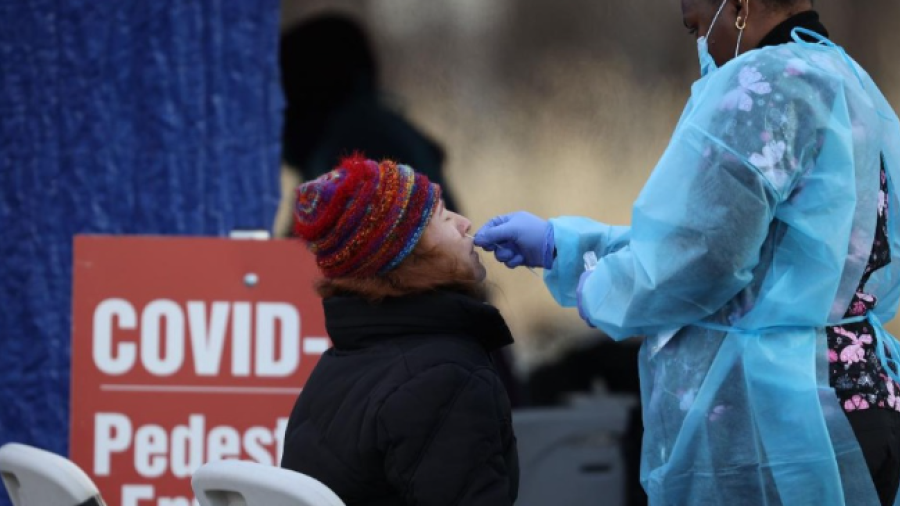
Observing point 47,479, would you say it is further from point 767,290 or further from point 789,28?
A: point 789,28

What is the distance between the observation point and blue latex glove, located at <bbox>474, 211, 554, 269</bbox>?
6.97ft

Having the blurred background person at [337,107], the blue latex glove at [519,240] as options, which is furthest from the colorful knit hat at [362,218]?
the blurred background person at [337,107]

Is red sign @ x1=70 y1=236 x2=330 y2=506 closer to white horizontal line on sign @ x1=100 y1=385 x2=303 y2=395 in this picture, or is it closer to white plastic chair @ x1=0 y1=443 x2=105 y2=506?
white horizontal line on sign @ x1=100 y1=385 x2=303 y2=395

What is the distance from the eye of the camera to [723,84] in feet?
6.01

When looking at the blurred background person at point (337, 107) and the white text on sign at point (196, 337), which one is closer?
the white text on sign at point (196, 337)

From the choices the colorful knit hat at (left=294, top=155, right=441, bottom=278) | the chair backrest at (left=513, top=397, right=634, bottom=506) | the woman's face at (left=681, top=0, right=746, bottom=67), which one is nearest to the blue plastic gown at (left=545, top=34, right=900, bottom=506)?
the woman's face at (left=681, top=0, right=746, bottom=67)

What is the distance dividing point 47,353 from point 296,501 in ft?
7.29

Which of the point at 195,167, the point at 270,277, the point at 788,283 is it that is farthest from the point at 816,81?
the point at 195,167

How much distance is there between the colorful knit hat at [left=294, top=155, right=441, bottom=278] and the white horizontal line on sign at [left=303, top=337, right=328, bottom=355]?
0.89 meters

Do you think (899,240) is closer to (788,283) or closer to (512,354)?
(788,283)

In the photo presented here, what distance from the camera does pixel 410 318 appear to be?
2.00 m

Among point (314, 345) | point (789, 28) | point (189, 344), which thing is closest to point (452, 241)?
point (789, 28)

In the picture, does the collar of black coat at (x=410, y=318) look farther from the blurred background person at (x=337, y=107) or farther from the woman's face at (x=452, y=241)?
the blurred background person at (x=337, y=107)

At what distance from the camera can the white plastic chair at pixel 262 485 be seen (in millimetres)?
1637
